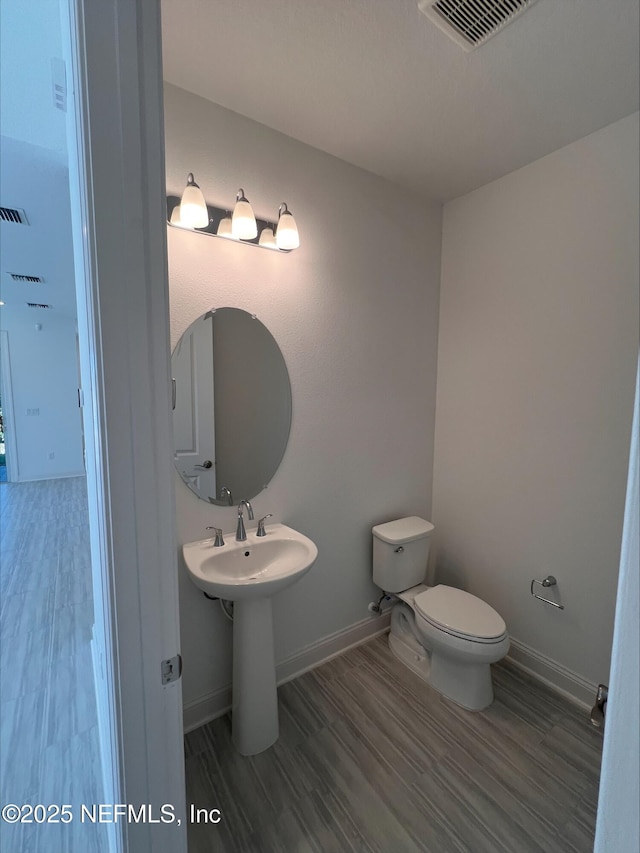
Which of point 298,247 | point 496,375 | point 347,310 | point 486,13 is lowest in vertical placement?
Answer: point 496,375

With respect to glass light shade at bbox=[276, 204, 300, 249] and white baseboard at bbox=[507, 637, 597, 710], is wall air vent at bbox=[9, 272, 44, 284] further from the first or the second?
white baseboard at bbox=[507, 637, 597, 710]

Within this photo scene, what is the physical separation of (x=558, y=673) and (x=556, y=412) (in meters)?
1.29

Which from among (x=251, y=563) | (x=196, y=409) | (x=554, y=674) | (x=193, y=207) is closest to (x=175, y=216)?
(x=193, y=207)

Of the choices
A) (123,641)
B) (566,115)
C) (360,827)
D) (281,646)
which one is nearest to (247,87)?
(566,115)

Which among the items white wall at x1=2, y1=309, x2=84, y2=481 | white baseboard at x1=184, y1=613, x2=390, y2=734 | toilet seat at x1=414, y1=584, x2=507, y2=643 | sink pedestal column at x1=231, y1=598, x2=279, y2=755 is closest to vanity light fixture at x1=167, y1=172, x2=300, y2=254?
sink pedestal column at x1=231, y1=598, x2=279, y2=755

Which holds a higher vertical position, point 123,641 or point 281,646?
point 123,641

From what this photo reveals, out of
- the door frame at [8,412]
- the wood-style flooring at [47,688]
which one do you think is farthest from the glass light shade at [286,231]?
the door frame at [8,412]

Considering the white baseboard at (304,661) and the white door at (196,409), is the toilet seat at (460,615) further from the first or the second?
the white door at (196,409)

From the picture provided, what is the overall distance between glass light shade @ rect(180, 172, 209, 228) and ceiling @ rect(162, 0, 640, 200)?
1.34 feet

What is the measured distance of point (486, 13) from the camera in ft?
3.68

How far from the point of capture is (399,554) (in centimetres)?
204

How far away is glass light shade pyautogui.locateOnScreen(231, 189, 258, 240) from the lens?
1488 millimetres

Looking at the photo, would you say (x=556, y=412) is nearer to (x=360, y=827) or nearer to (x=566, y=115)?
(x=566, y=115)

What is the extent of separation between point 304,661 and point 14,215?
124 inches
